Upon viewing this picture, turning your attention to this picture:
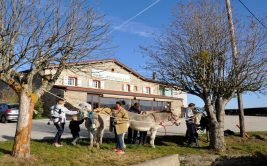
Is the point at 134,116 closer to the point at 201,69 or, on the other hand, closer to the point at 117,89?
the point at 201,69

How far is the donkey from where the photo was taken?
14.5 meters

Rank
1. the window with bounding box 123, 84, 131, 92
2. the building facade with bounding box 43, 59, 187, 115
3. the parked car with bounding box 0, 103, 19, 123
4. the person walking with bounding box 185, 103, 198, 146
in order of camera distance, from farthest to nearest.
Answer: the window with bounding box 123, 84, 131, 92 → the building facade with bounding box 43, 59, 187, 115 → the parked car with bounding box 0, 103, 19, 123 → the person walking with bounding box 185, 103, 198, 146

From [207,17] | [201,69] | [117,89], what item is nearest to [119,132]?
Answer: [201,69]

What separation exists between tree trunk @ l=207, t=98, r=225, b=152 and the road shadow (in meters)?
1.10

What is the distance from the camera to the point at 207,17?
52.1 ft

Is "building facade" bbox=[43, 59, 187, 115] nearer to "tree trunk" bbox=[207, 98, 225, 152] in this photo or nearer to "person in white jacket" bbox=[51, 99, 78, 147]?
"tree trunk" bbox=[207, 98, 225, 152]

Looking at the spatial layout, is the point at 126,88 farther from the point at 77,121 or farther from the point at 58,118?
the point at 58,118

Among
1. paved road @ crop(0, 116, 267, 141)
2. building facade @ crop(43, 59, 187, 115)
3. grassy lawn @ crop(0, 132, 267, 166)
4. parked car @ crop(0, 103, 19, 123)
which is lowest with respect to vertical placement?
grassy lawn @ crop(0, 132, 267, 166)

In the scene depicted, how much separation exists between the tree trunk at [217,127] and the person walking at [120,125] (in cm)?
394

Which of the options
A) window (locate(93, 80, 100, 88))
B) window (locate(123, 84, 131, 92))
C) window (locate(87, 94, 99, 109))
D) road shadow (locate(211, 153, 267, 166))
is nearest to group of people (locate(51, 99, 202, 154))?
road shadow (locate(211, 153, 267, 166))

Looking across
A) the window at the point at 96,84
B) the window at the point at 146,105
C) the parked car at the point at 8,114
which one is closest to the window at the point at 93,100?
the window at the point at 96,84

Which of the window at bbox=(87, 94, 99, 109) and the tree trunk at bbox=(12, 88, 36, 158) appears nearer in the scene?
the tree trunk at bbox=(12, 88, 36, 158)

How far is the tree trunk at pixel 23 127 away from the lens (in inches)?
435

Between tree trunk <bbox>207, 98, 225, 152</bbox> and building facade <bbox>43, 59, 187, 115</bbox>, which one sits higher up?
building facade <bbox>43, 59, 187, 115</bbox>
